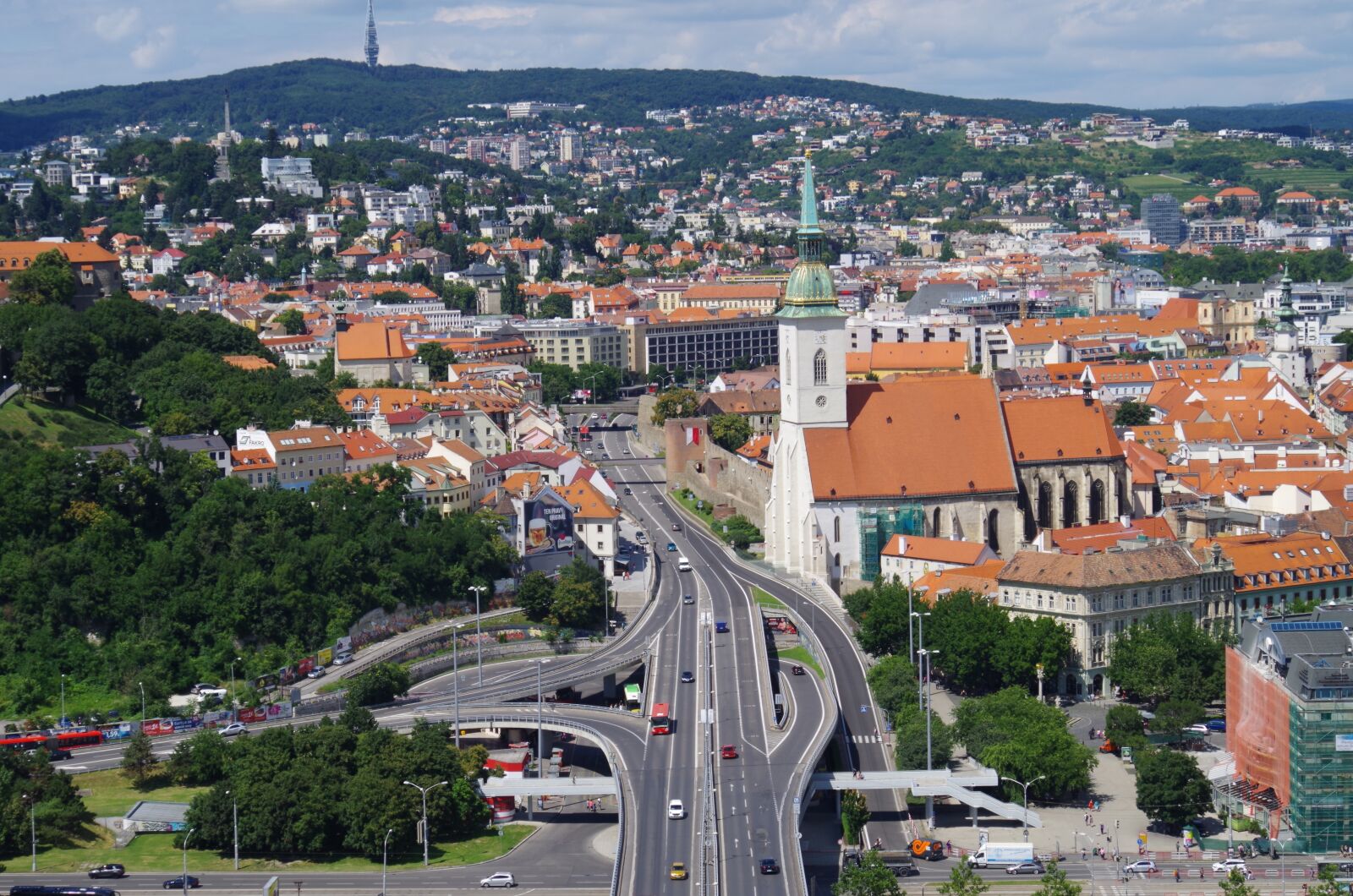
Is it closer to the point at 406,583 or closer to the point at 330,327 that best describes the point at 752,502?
the point at 406,583

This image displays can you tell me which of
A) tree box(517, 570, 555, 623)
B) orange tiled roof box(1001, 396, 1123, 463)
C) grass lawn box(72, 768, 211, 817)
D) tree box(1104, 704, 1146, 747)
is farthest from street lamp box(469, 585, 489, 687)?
orange tiled roof box(1001, 396, 1123, 463)

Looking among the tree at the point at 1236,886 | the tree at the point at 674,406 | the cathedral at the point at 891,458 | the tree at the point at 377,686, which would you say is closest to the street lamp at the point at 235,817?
the tree at the point at 377,686

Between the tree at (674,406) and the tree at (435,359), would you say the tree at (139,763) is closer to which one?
the tree at (674,406)

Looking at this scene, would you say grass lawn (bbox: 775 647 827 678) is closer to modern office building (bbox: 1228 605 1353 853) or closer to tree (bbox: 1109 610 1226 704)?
tree (bbox: 1109 610 1226 704)

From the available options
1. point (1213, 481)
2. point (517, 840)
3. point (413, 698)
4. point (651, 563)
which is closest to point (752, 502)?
point (651, 563)

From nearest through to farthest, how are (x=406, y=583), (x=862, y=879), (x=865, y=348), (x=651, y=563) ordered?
(x=862, y=879), (x=406, y=583), (x=651, y=563), (x=865, y=348)
